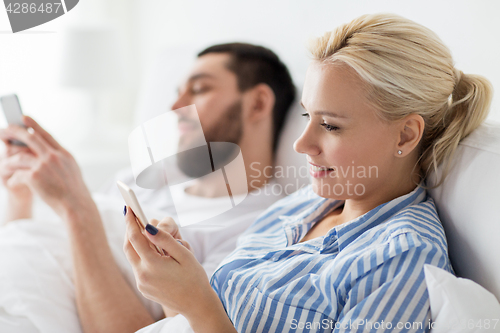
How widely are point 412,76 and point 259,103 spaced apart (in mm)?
690

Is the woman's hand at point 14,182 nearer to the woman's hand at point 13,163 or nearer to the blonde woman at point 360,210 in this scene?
→ the woman's hand at point 13,163

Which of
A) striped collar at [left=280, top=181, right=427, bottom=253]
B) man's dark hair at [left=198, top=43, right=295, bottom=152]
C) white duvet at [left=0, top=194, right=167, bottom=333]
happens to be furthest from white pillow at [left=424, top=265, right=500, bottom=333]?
man's dark hair at [left=198, top=43, right=295, bottom=152]

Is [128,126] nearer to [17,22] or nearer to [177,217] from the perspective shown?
[17,22]

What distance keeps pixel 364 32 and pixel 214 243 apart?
0.75m

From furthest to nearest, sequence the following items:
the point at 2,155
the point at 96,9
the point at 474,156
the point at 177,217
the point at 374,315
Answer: the point at 96,9, the point at 2,155, the point at 177,217, the point at 474,156, the point at 374,315

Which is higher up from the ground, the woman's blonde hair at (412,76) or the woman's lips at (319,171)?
the woman's blonde hair at (412,76)

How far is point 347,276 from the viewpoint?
2.29 ft

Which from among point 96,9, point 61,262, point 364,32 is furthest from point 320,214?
point 96,9

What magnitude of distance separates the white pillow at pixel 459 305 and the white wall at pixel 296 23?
51 centimetres

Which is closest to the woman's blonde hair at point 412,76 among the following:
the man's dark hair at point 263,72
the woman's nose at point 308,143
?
the woman's nose at point 308,143

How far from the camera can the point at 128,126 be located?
2811 millimetres

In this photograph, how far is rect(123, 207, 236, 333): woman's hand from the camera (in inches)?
27.7

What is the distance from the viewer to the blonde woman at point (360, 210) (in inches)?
26.5

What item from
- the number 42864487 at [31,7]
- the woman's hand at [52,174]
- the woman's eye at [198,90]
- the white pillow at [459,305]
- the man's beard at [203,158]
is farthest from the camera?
the number 42864487 at [31,7]
